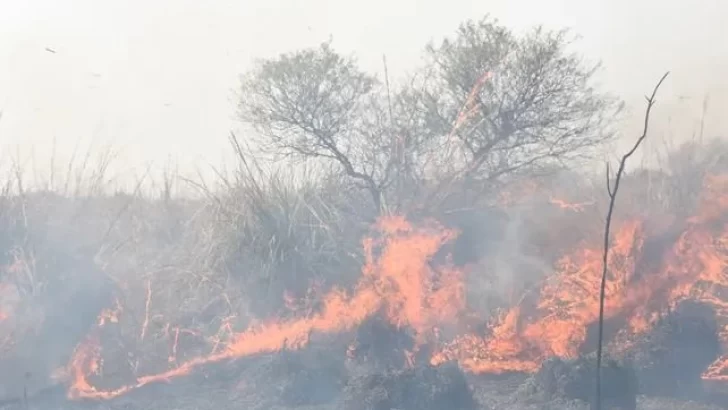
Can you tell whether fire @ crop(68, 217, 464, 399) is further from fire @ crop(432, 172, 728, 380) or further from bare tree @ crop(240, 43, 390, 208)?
bare tree @ crop(240, 43, 390, 208)

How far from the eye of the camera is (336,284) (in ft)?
37.9

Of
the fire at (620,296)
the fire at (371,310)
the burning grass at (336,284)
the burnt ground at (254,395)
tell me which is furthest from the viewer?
the fire at (371,310)

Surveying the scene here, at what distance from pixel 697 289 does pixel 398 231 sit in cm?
354

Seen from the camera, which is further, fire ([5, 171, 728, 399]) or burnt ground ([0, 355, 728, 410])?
fire ([5, 171, 728, 399])

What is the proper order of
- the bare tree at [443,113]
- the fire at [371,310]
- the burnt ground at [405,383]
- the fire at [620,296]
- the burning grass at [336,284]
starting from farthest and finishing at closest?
the bare tree at [443,113] < the fire at [371,310] < the burning grass at [336,284] < the fire at [620,296] < the burnt ground at [405,383]

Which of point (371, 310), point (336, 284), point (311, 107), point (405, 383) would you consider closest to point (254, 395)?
point (371, 310)

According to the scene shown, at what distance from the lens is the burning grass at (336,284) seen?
994cm

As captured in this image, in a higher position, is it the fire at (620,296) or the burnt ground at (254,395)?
the fire at (620,296)

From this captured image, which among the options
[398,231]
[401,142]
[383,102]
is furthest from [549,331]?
[383,102]

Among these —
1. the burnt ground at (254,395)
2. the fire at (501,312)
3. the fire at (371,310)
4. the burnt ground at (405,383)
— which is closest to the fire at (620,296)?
the fire at (501,312)

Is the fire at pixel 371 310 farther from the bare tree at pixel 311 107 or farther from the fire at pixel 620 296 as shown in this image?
the bare tree at pixel 311 107

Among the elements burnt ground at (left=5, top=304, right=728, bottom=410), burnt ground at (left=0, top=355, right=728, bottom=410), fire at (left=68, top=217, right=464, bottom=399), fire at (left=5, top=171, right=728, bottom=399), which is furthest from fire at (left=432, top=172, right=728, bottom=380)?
fire at (left=68, top=217, right=464, bottom=399)

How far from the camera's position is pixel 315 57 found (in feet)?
44.7

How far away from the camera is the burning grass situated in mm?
9938
